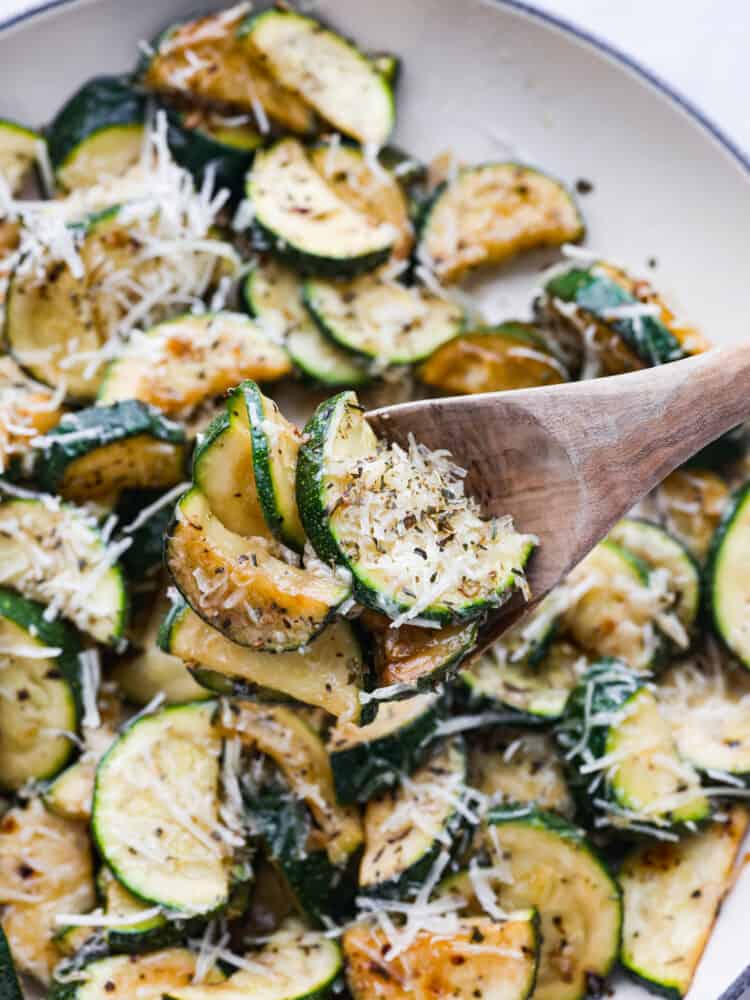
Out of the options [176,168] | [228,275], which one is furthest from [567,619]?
[176,168]

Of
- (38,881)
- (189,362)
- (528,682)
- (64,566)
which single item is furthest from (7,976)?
(189,362)

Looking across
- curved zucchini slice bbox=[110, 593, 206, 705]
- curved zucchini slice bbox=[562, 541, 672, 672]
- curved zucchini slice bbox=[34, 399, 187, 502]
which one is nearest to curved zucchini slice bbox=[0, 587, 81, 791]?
curved zucchini slice bbox=[110, 593, 206, 705]

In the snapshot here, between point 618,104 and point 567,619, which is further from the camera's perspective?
point 618,104

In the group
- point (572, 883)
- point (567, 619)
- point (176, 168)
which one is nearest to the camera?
point (572, 883)

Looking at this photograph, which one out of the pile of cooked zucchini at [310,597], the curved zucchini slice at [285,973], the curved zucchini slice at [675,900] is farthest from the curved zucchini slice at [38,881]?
the curved zucchini slice at [675,900]

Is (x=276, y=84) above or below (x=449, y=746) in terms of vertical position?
above

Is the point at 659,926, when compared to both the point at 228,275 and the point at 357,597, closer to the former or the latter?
the point at 357,597
